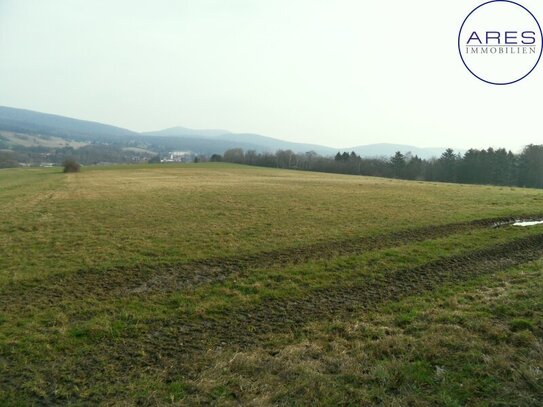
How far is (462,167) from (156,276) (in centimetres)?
8512

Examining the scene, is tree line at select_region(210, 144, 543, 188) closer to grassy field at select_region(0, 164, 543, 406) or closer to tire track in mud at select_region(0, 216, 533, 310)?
grassy field at select_region(0, 164, 543, 406)

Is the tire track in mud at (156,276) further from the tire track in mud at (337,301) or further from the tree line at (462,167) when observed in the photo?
the tree line at (462,167)

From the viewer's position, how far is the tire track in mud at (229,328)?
6590mm

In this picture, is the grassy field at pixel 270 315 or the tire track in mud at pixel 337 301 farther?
the tire track in mud at pixel 337 301

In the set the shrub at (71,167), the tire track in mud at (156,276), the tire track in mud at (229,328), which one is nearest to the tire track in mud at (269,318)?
the tire track in mud at (229,328)

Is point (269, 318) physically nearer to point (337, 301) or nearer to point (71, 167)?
point (337, 301)

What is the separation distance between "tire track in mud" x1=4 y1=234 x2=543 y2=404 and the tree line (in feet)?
248

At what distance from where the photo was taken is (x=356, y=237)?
16.3 m

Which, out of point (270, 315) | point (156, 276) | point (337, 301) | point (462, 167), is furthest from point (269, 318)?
point (462, 167)

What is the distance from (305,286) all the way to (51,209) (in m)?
20.1

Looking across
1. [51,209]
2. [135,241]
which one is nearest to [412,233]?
[135,241]

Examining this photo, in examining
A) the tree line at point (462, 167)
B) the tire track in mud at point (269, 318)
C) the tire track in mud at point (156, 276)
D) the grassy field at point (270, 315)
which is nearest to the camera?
the grassy field at point (270, 315)

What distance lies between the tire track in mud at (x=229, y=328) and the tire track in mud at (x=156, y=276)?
2458 mm

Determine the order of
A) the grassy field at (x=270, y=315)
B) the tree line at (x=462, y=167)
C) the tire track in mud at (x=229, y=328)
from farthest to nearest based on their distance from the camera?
the tree line at (x=462, y=167) → the tire track in mud at (x=229, y=328) → the grassy field at (x=270, y=315)
